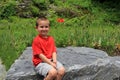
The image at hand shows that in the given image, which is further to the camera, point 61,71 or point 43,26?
point 43,26

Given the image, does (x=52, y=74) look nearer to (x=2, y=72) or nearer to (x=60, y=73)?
(x=60, y=73)

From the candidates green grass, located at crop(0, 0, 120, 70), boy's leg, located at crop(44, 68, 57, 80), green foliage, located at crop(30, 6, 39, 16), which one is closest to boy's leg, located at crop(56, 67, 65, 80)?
boy's leg, located at crop(44, 68, 57, 80)

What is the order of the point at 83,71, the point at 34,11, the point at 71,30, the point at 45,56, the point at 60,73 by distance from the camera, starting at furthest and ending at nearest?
the point at 34,11, the point at 71,30, the point at 83,71, the point at 45,56, the point at 60,73

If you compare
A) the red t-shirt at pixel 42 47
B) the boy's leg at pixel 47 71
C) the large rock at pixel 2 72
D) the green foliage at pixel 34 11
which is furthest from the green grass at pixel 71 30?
the boy's leg at pixel 47 71

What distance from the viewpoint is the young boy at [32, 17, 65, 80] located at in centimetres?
673

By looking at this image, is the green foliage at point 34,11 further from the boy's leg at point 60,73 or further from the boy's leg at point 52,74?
the boy's leg at point 52,74

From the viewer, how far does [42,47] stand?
6.92 meters

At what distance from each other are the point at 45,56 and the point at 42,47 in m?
0.16

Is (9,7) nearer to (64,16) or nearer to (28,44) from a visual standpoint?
(64,16)

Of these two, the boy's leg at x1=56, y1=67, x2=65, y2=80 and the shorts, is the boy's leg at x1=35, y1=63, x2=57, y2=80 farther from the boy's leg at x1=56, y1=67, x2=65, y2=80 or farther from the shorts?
the boy's leg at x1=56, y1=67, x2=65, y2=80

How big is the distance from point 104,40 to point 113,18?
7.08 metres

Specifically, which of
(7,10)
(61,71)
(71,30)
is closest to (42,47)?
(61,71)

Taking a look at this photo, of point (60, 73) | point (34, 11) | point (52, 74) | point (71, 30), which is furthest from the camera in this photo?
point (34, 11)

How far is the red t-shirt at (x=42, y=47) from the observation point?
6.92m
